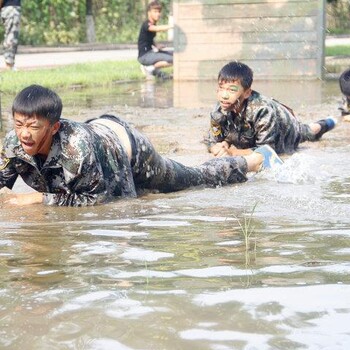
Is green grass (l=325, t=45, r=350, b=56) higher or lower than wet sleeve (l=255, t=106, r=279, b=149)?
lower

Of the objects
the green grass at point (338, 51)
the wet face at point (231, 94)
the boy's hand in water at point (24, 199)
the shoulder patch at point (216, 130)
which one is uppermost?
the wet face at point (231, 94)

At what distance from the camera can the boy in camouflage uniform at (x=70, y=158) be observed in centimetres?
569

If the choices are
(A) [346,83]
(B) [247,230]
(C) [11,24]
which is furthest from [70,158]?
(C) [11,24]

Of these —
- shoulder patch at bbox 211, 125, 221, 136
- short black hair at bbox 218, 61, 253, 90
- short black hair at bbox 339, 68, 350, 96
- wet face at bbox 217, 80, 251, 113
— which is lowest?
shoulder patch at bbox 211, 125, 221, 136

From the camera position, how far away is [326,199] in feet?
20.1

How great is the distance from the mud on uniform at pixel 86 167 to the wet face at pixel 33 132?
2.9 inches

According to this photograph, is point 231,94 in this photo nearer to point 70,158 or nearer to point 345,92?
point 70,158

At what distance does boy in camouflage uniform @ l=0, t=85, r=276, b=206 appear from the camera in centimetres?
569

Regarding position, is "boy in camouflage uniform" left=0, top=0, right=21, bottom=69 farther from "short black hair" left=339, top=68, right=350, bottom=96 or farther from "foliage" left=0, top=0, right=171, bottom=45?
"foliage" left=0, top=0, right=171, bottom=45

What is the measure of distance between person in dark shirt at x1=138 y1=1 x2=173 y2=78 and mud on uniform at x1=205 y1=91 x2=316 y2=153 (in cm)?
972

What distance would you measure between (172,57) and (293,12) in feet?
10.3

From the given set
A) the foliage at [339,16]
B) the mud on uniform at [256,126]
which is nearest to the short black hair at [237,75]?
the mud on uniform at [256,126]

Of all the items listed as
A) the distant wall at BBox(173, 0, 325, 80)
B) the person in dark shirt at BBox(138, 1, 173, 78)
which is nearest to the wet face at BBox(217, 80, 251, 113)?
the distant wall at BBox(173, 0, 325, 80)

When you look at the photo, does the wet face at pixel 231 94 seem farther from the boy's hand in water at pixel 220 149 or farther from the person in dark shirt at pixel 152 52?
the person in dark shirt at pixel 152 52
